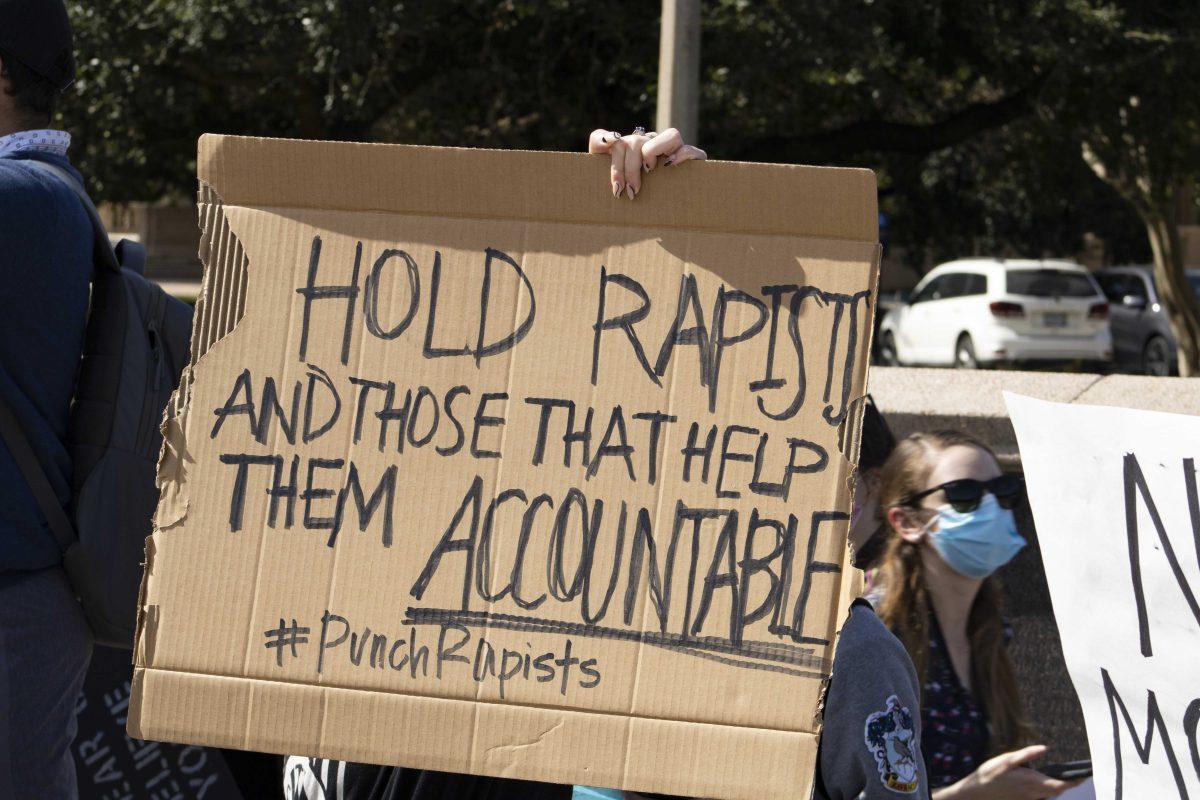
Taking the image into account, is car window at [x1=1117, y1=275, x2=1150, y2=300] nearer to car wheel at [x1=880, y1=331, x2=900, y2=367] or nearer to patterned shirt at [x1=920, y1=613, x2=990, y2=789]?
car wheel at [x1=880, y1=331, x2=900, y2=367]

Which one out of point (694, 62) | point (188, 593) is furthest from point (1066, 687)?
point (694, 62)

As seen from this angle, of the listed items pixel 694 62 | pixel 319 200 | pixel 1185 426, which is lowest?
pixel 1185 426

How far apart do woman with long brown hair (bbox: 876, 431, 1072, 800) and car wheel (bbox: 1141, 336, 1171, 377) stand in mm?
17053

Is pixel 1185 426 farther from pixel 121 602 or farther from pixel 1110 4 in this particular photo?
pixel 1110 4

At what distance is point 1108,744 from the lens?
1.96 metres

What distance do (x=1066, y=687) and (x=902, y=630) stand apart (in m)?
1.00

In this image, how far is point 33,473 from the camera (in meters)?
2.03

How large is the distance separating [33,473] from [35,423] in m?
0.08

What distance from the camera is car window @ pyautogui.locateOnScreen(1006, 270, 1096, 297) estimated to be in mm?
18297

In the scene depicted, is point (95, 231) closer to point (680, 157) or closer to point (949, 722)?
point (680, 157)

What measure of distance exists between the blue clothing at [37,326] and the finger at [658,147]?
96 centimetres

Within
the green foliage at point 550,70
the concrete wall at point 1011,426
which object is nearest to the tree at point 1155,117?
the green foliage at point 550,70

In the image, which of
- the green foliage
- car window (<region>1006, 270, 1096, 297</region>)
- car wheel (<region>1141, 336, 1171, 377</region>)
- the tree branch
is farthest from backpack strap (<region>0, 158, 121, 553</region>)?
car wheel (<region>1141, 336, 1171, 377</region>)

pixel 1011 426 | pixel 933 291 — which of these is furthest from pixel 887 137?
pixel 1011 426
